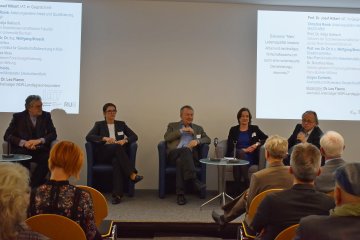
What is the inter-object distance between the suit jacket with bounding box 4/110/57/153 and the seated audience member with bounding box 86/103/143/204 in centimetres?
51

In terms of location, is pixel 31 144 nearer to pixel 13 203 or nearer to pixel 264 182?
pixel 264 182

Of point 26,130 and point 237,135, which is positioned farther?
point 237,135

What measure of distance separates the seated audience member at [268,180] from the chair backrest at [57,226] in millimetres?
1202

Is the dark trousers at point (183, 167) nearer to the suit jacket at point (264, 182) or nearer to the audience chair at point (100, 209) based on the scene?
the suit jacket at point (264, 182)

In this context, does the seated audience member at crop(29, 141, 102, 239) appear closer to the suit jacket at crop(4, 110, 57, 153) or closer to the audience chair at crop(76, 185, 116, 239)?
the audience chair at crop(76, 185, 116, 239)

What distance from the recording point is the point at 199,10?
588cm

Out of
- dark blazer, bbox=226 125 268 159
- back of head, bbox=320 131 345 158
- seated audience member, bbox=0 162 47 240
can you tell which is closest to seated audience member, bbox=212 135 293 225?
back of head, bbox=320 131 345 158

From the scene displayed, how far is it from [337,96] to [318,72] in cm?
44

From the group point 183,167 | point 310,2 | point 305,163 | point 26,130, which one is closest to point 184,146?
point 183,167

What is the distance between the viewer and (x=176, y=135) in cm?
529

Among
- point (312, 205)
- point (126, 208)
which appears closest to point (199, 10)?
point (126, 208)

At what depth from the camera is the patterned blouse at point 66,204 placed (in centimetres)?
201

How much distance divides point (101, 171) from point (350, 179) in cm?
385

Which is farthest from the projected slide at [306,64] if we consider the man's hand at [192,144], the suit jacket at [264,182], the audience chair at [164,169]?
the suit jacket at [264,182]
